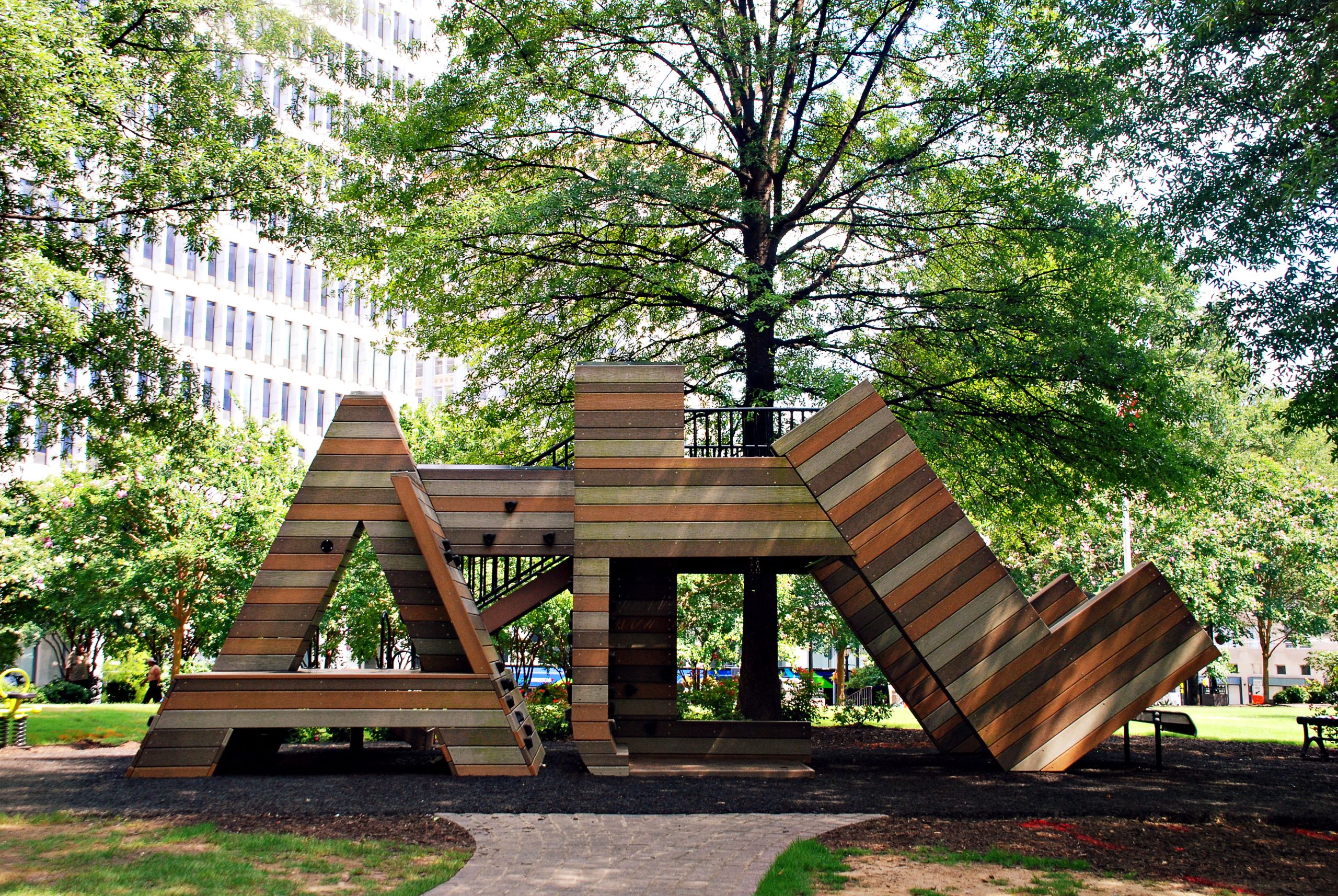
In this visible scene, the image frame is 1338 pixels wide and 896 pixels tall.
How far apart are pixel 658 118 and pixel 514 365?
505 centimetres

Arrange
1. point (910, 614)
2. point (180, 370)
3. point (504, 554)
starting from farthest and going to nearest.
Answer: point (180, 370), point (504, 554), point (910, 614)

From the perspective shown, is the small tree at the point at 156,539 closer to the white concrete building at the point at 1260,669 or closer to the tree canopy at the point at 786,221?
the tree canopy at the point at 786,221

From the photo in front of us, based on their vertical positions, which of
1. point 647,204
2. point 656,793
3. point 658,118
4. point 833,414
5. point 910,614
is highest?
point 658,118

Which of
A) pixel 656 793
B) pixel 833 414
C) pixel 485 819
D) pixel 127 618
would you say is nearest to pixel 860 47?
pixel 833 414

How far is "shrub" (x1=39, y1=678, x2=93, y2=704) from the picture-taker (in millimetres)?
28156

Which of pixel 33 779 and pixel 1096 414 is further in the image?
pixel 1096 414

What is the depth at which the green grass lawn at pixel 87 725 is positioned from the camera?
15.5 meters

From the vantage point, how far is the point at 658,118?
57.9ft

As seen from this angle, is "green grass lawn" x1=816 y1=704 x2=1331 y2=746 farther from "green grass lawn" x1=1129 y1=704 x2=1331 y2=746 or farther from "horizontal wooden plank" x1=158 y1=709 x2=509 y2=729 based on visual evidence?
"horizontal wooden plank" x1=158 y1=709 x2=509 y2=729

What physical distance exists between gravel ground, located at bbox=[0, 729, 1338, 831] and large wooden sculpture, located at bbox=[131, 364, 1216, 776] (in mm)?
632

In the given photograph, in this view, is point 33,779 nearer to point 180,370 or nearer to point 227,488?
point 180,370

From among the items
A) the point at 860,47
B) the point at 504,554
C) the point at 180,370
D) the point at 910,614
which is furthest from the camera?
the point at 180,370

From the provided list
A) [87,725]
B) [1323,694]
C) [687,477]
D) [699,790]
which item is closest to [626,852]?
[699,790]

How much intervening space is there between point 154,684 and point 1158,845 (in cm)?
2750
